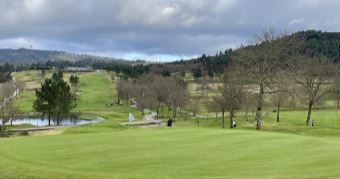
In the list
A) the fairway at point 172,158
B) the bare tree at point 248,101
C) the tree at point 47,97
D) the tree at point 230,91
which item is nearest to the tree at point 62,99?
the tree at point 47,97

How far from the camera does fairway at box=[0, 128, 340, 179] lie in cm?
1856

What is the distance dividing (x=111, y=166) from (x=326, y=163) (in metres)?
10.3

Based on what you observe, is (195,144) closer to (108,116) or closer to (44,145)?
(44,145)

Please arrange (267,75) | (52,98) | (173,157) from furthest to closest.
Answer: (52,98), (267,75), (173,157)

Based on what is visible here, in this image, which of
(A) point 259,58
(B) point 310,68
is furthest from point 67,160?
(B) point 310,68

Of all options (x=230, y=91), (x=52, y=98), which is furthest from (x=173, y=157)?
(x=52, y=98)

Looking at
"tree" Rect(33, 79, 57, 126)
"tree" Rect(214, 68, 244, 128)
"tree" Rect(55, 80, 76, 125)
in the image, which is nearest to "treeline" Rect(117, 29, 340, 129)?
"tree" Rect(214, 68, 244, 128)

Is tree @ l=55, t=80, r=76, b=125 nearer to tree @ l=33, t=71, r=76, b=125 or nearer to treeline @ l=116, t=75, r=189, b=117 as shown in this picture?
tree @ l=33, t=71, r=76, b=125

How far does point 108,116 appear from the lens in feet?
419

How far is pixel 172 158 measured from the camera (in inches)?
853

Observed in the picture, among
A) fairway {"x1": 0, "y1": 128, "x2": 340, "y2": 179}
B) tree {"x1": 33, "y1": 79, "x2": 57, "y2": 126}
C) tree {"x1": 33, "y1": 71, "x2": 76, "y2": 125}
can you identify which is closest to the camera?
fairway {"x1": 0, "y1": 128, "x2": 340, "y2": 179}

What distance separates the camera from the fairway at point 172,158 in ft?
60.9

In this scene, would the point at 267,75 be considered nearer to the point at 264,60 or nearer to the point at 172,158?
the point at 264,60

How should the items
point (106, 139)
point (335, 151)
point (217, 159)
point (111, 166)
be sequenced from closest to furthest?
point (111, 166) < point (217, 159) < point (335, 151) < point (106, 139)
